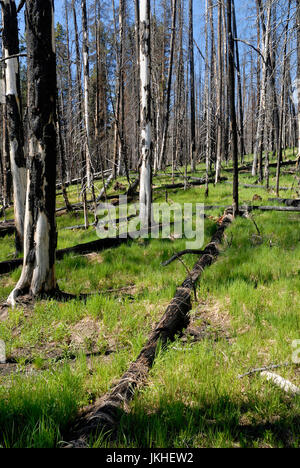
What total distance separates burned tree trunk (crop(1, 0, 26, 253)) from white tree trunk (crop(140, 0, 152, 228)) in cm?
276

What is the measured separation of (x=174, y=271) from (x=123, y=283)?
2.84ft

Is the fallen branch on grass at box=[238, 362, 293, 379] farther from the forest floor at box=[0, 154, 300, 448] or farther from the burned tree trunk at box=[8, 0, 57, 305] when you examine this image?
the burned tree trunk at box=[8, 0, 57, 305]

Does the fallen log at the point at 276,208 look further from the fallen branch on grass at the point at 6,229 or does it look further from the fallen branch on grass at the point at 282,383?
the fallen branch on grass at the point at 6,229

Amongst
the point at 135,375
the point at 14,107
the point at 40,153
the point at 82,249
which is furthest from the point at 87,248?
the point at 135,375

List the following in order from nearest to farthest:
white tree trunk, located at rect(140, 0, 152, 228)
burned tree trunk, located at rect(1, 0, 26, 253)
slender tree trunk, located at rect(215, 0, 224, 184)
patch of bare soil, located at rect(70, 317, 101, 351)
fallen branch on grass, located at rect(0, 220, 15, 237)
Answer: patch of bare soil, located at rect(70, 317, 101, 351) < burned tree trunk, located at rect(1, 0, 26, 253) < white tree trunk, located at rect(140, 0, 152, 228) < fallen branch on grass, located at rect(0, 220, 15, 237) < slender tree trunk, located at rect(215, 0, 224, 184)

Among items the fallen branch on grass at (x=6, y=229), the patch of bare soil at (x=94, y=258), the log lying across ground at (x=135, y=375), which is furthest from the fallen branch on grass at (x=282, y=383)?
the fallen branch on grass at (x=6, y=229)

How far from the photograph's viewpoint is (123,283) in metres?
4.64

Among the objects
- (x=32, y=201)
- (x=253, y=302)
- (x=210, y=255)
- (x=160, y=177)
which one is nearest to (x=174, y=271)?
(x=210, y=255)

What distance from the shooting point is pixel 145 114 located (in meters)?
6.68

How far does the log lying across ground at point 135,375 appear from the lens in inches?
69.8

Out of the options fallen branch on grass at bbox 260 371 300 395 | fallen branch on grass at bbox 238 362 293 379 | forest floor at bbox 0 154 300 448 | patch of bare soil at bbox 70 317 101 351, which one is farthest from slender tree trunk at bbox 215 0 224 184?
fallen branch on grass at bbox 260 371 300 395

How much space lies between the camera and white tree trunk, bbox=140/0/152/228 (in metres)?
6.50

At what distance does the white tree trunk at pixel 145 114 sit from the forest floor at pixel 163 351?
1.84 meters

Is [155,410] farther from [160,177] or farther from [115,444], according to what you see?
[160,177]
